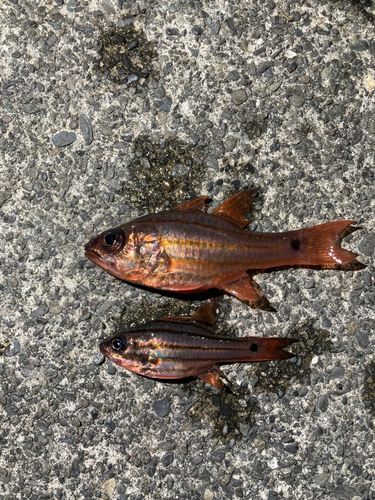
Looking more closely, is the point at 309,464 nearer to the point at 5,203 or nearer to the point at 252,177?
the point at 252,177

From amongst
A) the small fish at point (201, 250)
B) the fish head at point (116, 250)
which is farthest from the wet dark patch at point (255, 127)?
the fish head at point (116, 250)

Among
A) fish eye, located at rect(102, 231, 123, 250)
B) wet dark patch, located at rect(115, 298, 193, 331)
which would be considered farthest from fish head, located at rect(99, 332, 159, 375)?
fish eye, located at rect(102, 231, 123, 250)

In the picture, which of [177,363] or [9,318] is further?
[9,318]

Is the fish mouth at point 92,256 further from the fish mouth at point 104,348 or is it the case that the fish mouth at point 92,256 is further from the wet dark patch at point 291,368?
the wet dark patch at point 291,368

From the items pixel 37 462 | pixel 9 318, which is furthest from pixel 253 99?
pixel 37 462

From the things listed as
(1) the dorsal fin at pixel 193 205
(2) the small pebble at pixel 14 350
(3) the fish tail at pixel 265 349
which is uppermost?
(1) the dorsal fin at pixel 193 205

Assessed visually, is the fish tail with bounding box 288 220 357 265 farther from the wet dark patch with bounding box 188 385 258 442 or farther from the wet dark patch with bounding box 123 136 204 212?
the wet dark patch with bounding box 188 385 258 442

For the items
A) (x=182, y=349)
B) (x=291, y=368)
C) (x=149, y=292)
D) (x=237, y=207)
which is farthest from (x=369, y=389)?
(x=149, y=292)
